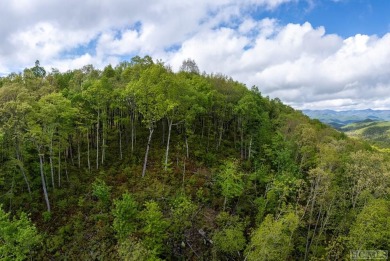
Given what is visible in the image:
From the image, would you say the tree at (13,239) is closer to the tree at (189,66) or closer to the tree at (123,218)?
the tree at (123,218)

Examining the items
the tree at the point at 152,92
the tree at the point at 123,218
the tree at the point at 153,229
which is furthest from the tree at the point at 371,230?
the tree at the point at 152,92

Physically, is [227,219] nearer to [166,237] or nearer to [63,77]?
[166,237]

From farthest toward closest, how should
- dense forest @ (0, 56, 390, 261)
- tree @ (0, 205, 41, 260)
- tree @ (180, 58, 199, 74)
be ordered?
tree @ (180, 58, 199, 74)
dense forest @ (0, 56, 390, 261)
tree @ (0, 205, 41, 260)

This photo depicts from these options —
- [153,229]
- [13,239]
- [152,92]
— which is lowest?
[153,229]

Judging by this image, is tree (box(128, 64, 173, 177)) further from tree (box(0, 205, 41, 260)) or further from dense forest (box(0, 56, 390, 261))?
tree (box(0, 205, 41, 260))

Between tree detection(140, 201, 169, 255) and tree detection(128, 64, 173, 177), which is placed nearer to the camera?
tree detection(140, 201, 169, 255)

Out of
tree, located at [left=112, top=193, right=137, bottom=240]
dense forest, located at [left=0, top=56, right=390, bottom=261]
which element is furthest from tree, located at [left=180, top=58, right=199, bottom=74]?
tree, located at [left=112, top=193, right=137, bottom=240]

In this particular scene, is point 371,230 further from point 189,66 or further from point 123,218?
point 189,66

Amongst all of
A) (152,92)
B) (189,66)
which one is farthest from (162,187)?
(189,66)
